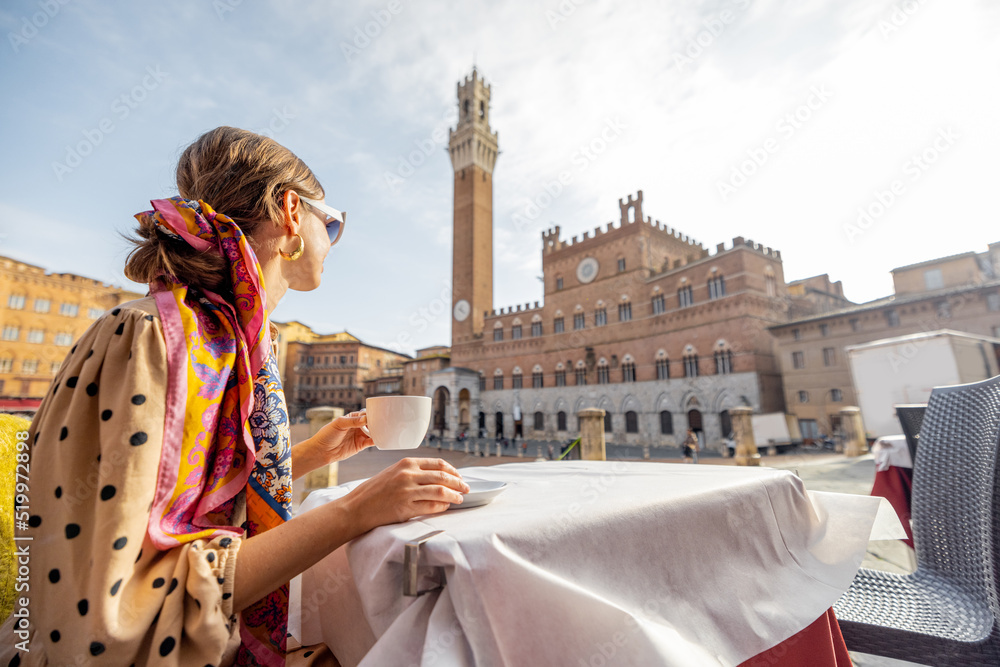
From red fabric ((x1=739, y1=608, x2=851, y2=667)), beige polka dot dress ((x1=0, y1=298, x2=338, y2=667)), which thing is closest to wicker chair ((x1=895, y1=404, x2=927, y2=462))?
red fabric ((x1=739, y1=608, x2=851, y2=667))

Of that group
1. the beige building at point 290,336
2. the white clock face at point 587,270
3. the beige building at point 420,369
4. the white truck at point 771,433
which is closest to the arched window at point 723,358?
the white truck at point 771,433

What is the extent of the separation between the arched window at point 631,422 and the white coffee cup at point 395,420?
22744mm

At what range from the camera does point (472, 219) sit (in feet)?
100

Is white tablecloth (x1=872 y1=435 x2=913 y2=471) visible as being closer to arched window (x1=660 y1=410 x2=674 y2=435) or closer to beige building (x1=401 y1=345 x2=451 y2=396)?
arched window (x1=660 y1=410 x2=674 y2=435)

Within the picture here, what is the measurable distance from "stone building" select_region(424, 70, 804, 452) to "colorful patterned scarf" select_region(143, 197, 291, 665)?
2105cm

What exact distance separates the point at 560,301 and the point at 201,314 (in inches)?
1033

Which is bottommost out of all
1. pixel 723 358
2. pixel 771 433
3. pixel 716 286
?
pixel 771 433

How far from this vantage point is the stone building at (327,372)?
134ft

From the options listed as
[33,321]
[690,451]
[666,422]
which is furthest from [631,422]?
[33,321]

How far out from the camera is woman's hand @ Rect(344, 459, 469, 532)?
0.84 metres

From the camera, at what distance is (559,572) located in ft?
2.62

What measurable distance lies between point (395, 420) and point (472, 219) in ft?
101

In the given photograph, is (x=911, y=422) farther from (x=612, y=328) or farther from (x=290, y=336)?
(x=290, y=336)

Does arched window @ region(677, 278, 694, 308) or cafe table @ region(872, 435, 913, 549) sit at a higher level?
arched window @ region(677, 278, 694, 308)
